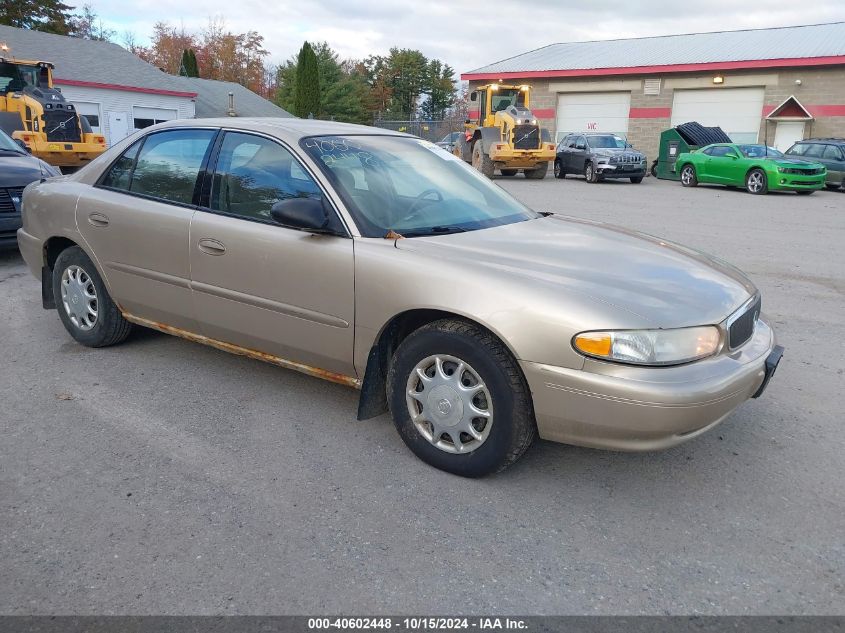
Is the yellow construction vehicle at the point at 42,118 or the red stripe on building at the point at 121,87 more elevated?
the red stripe on building at the point at 121,87

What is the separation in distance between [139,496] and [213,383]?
1.33 metres

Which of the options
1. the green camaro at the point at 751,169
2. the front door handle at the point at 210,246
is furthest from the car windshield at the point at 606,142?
the front door handle at the point at 210,246

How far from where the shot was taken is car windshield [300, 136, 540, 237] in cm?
352

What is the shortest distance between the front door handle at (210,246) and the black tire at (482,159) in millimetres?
19315

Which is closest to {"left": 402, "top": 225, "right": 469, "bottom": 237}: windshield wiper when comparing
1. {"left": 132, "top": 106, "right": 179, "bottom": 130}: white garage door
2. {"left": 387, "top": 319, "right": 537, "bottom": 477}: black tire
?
{"left": 387, "top": 319, "right": 537, "bottom": 477}: black tire

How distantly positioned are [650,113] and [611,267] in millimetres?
28872

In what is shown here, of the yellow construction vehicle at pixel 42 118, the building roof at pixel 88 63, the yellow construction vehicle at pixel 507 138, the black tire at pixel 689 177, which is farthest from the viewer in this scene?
the building roof at pixel 88 63

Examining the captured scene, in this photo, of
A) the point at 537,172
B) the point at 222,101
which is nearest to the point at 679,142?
the point at 537,172

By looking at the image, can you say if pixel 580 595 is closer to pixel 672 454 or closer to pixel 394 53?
pixel 672 454

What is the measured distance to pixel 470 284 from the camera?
9.80 ft

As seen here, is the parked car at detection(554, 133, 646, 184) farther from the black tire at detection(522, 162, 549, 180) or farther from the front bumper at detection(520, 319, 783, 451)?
the front bumper at detection(520, 319, 783, 451)

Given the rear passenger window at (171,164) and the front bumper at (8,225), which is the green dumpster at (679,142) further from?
the rear passenger window at (171,164)

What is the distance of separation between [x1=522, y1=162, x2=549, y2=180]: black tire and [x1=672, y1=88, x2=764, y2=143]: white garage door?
920 centimetres

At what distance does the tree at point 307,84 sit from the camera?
43000mm
